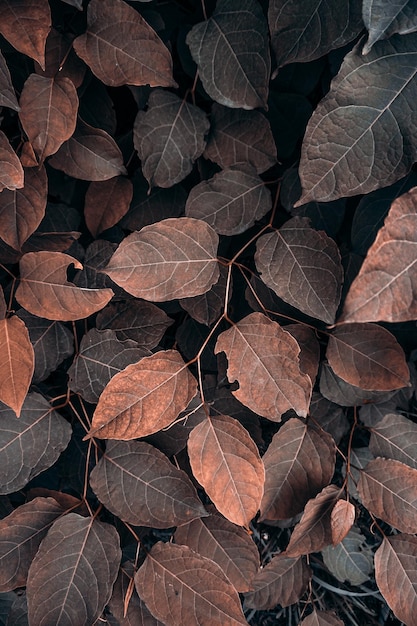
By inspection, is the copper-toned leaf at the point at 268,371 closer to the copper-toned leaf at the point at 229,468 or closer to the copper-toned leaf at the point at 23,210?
the copper-toned leaf at the point at 229,468

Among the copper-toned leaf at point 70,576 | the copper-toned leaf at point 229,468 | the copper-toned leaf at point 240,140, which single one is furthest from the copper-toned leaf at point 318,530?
the copper-toned leaf at point 240,140

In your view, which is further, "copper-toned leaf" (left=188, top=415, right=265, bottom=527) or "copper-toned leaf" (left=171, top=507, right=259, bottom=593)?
"copper-toned leaf" (left=171, top=507, right=259, bottom=593)

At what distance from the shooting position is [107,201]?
3.06 ft

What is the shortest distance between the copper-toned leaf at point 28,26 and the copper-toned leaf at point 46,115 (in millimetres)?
67

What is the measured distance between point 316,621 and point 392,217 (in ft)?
2.44

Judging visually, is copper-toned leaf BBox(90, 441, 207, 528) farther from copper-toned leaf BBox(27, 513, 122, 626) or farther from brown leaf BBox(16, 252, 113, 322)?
brown leaf BBox(16, 252, 113, 322)

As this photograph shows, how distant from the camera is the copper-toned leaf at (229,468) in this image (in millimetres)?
783

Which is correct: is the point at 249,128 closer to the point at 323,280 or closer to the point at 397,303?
the point at 323,280

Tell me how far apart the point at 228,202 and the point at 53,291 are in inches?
11.0

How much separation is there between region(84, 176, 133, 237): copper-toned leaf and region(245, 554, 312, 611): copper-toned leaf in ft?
2.08

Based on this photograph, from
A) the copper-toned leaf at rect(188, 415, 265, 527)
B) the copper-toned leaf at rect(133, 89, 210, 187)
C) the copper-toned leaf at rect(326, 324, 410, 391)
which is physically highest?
the copper-toned leaf at rect(133, 89, 210, 187)

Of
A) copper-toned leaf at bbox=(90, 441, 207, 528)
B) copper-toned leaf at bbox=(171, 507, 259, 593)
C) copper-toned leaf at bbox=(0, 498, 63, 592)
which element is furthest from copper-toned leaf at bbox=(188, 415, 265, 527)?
copper-toned leaf at bbox=(0, 498, 63, 592)

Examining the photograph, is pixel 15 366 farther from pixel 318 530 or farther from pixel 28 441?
pixel 318 530

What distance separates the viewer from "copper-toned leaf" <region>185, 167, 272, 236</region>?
2.76 ft
